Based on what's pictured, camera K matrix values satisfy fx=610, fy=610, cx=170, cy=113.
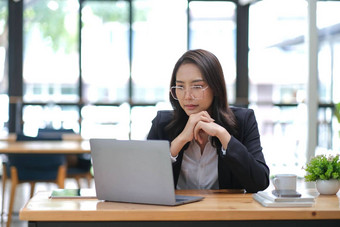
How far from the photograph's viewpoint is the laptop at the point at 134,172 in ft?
6.44

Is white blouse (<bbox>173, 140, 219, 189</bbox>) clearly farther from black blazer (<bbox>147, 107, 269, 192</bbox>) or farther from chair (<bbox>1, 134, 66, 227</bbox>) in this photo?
chair (<bbox>1, 134, 66, 227</bbox>)

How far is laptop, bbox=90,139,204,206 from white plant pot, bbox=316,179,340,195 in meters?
0.56

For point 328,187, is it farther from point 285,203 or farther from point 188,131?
point 188,131

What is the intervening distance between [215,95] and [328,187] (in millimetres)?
641

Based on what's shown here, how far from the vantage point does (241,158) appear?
7.89 ft

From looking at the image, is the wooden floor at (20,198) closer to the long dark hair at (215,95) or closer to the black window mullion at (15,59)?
the black window mullion at (15,59)

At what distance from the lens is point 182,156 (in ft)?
8.70

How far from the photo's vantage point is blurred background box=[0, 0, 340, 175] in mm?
8492

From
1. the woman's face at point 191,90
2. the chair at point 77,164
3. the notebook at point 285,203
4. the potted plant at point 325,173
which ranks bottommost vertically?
the chair at point 77,164

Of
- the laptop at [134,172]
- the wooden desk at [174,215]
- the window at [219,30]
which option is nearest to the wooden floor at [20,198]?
the window at [219,30]

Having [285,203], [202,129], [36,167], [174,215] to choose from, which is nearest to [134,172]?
[174,215]

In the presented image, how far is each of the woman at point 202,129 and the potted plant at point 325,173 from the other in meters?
0.20

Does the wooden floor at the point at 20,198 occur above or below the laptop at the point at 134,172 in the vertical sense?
below

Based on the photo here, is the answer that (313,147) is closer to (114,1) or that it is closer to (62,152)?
(62,152)
